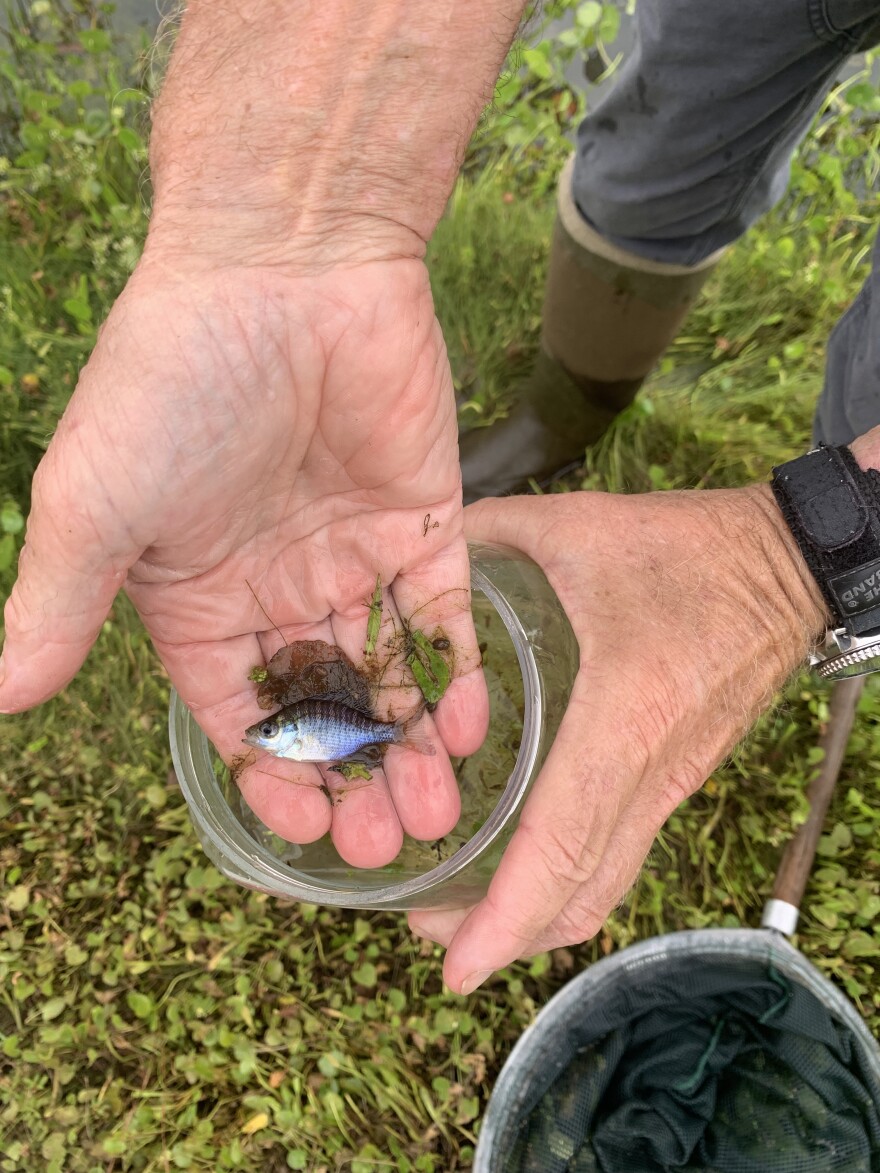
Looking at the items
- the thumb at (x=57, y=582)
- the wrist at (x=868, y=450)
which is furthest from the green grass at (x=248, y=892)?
the thumb at (x=57, y=582)

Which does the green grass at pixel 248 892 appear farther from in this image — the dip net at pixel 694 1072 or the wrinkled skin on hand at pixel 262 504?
the wrinkled skin on hand at pixel 262 504

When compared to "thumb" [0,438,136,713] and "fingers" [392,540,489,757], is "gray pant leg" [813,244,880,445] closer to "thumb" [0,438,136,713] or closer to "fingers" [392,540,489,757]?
"fingers" [392,540,489,757]

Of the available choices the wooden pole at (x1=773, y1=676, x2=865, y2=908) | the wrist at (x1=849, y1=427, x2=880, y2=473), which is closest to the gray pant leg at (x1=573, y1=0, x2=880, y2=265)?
the wrist at (x1=849, y1=427, x2=880, y2=473)

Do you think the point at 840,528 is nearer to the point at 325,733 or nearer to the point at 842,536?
the point at 842,536

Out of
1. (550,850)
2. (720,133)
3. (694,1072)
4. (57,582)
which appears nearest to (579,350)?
(720,133)

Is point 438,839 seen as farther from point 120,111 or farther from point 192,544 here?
point 120,111
